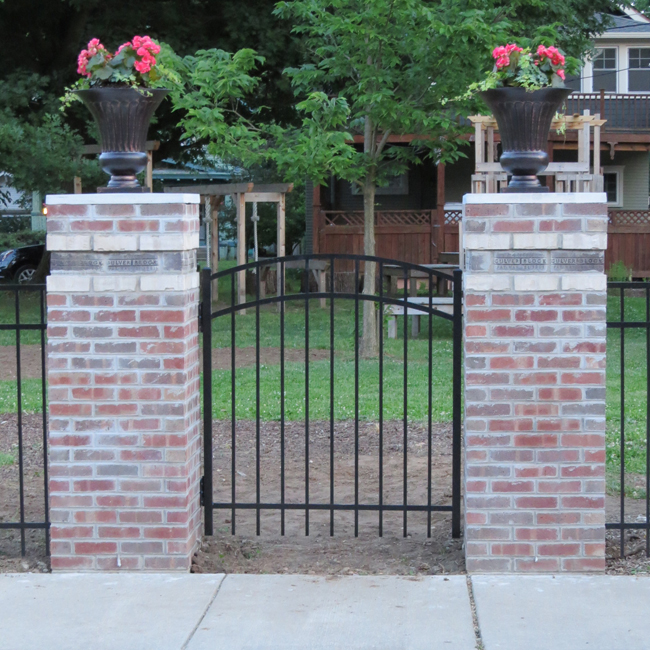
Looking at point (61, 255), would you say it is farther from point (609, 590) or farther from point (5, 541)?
point (609, 590)

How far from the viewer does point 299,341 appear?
490 inches

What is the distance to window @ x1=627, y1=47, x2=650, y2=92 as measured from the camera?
78.4 ft

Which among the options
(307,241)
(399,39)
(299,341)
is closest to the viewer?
(399,39)

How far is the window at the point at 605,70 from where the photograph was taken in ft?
78.3

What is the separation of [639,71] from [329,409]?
63.4 feet

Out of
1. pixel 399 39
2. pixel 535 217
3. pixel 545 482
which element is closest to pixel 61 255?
pixel 535 217

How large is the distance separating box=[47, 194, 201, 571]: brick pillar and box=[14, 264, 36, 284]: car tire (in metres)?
17.4

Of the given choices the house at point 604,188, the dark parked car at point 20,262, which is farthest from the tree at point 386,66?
the dark parked car at point 20,262

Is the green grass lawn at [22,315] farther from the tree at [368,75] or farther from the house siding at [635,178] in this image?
the house siding at [635,178]

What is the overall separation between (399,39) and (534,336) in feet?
23.3

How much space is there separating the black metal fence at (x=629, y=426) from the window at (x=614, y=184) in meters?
10.6

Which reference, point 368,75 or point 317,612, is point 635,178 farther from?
point 317,612

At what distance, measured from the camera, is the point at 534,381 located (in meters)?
4.16

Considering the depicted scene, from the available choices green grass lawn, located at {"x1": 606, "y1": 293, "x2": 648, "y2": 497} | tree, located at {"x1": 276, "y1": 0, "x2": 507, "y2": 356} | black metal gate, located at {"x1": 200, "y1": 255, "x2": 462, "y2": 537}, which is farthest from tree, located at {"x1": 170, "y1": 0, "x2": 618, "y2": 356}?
green grass lawn, located at {"x1": 606, "y1": 293, "x2": 648, "y2": 497}
